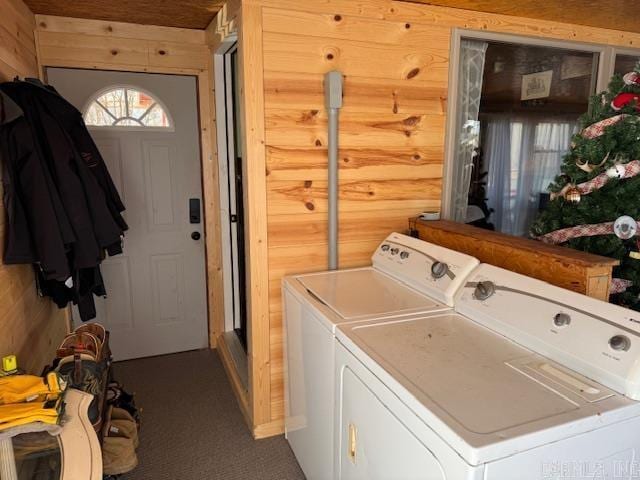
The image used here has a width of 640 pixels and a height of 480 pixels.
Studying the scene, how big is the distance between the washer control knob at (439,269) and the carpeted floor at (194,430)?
3.69 feet

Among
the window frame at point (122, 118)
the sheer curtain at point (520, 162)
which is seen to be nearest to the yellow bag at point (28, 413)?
the window frame at point (122, 118)

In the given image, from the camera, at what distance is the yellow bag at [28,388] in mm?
1321

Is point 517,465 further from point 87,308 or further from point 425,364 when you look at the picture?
point 87,308

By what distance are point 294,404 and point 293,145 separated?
1218mm

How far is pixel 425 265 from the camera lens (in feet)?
5.95

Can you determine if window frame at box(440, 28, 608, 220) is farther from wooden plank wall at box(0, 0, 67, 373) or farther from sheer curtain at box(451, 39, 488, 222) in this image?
wooden plank wall at box(0, 0, 67, 373)

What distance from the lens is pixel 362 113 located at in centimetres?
216

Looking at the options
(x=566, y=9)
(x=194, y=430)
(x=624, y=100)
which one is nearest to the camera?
(x=624, y=100)

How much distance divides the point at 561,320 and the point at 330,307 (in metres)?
0.77

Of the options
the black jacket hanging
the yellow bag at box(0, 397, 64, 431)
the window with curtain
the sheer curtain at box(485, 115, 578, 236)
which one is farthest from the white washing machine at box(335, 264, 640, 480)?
the sheer curtain at box(485, 115, 578, 236)

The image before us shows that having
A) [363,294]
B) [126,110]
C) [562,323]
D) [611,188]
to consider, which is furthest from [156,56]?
[562,323]

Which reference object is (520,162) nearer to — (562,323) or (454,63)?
(454,63)

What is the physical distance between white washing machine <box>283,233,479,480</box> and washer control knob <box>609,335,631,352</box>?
57 cm

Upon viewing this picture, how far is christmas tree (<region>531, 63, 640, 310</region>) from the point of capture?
158 centimetres
